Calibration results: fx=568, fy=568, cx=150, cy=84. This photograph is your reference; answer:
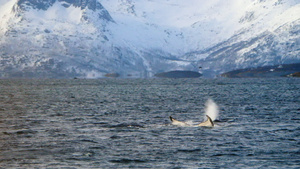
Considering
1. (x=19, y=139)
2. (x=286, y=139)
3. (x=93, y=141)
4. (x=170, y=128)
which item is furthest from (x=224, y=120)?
(x=19, y=139)

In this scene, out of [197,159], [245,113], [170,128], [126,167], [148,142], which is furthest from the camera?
[245,113]

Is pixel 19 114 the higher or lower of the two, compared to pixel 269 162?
higher

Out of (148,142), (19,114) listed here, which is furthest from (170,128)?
(19,114)

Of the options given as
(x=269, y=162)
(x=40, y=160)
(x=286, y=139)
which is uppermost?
(x=286, y=139)

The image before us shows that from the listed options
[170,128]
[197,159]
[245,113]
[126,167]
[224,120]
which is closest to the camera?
[126,167]

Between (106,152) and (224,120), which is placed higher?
(224,120)

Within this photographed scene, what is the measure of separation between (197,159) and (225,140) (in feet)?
42.1

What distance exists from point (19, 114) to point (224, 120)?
4244 centimetres

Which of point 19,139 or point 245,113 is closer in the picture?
point 19,139

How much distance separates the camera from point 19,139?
77.6 metres

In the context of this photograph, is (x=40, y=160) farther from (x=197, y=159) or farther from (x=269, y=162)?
(x=269, y=162)

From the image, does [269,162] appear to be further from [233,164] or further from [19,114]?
[19,114]

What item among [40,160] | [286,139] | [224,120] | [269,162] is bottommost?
[40,160]

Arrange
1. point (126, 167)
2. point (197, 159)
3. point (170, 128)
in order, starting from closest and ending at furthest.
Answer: point (126, 167)
point (197, 159)
point (170, 128)
